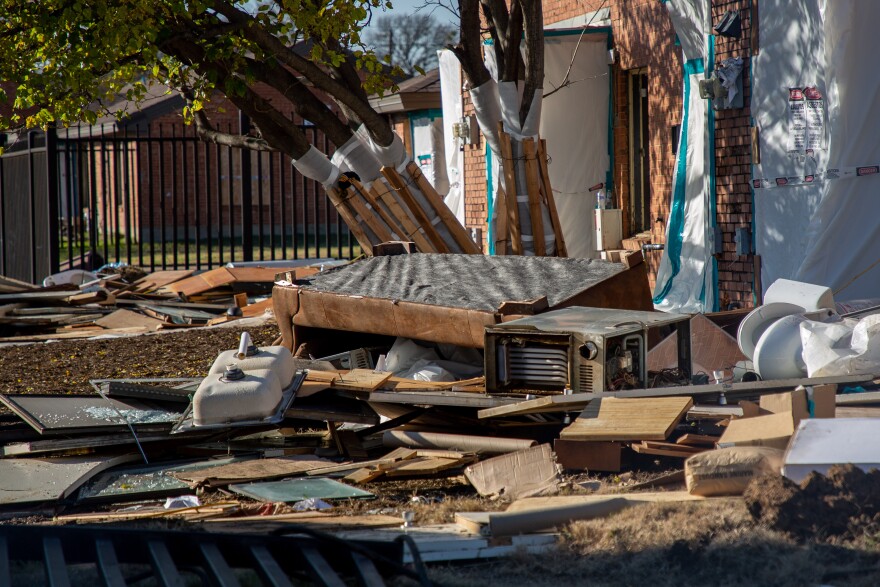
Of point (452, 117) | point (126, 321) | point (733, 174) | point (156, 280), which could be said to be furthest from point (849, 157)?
point (156, 280)

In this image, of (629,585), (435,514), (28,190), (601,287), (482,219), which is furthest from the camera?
(28,190)

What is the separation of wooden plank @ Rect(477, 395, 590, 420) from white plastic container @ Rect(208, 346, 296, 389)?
4.66 ft

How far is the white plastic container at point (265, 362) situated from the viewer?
6.11m

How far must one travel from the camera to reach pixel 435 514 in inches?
186

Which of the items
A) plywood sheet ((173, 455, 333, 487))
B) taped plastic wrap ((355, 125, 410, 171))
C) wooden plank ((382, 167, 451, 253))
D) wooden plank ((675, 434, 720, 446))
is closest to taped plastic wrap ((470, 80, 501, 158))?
taped plastic wrap ((355, 125, 410, 171))

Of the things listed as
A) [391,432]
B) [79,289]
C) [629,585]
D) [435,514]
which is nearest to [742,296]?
[391,432]

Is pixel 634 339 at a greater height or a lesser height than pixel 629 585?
greater

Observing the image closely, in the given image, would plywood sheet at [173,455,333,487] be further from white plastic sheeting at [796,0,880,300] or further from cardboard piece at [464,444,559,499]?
white plastic sheeting at [796,0,880,300]

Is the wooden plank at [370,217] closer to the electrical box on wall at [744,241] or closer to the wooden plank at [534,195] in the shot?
the wooden plank at [534,195]

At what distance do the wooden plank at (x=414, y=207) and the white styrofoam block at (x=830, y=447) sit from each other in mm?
6522

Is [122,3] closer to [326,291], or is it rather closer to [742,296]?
[326,291]

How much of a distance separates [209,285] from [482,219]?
4255 millimetres

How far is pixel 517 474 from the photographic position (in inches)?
206

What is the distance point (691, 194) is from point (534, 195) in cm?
164
